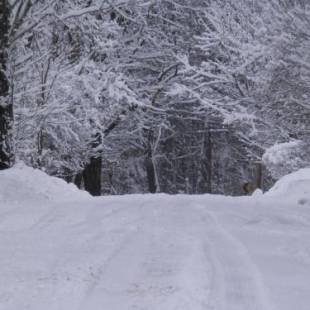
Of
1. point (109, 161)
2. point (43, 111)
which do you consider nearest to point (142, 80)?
point (109, 161)

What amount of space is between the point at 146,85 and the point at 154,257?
18.4 m

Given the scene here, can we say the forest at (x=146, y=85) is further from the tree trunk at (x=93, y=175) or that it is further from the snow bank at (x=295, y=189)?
the snow bank at (x=295, y=189)

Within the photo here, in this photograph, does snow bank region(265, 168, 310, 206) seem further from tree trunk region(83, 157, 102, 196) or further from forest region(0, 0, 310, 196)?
tree trunk region(83, 157, 102, 196)

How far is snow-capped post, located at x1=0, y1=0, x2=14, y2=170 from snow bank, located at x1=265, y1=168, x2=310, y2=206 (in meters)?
5.08

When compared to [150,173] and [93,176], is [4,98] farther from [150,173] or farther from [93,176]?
[150,173]

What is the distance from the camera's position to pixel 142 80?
23516 millimetres

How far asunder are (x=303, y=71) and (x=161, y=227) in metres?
10.9

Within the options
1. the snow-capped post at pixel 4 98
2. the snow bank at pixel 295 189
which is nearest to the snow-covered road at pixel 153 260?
the snow bank at pixel 295 189

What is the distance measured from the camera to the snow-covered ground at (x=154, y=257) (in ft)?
16.2

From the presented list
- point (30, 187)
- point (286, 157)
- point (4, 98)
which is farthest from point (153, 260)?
point (286, 157)

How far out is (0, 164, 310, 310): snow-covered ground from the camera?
493cm

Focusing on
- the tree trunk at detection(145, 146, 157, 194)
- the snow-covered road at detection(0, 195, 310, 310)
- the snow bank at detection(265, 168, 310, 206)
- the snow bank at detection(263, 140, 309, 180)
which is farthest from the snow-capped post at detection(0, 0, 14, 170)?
the tree trunk at detection(145, 146, 157, 194)

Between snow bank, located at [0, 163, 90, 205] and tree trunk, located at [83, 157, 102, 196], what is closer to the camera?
snow bank, located at [0, 163, 90, 205]

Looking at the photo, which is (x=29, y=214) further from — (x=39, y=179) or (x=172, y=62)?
(x=172, y=62)
